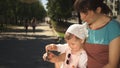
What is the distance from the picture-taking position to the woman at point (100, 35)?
3016 millimetres

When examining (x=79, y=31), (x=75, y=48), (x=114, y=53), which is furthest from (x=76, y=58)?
(x=114, y=53)

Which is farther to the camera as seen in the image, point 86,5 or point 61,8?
point 61,8

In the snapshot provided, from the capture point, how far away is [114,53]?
300 centimetres

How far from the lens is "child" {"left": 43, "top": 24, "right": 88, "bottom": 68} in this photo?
3.29 m

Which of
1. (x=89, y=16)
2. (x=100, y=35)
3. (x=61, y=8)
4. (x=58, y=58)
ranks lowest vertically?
(x=61, y=8)

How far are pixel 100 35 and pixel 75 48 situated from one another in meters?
0.33

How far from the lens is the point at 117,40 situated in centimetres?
302

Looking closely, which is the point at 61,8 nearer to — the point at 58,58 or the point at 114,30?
the point at 58,58

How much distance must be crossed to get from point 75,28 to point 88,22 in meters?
0.16

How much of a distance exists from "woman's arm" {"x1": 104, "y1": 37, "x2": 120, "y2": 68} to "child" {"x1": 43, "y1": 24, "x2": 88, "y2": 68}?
325 millimetres

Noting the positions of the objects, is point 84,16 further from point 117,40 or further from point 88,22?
point 117,40

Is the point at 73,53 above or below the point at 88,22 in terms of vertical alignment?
below

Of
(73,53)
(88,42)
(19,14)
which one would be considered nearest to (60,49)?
(73,53)

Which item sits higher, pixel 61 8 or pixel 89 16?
pixel 89 16
